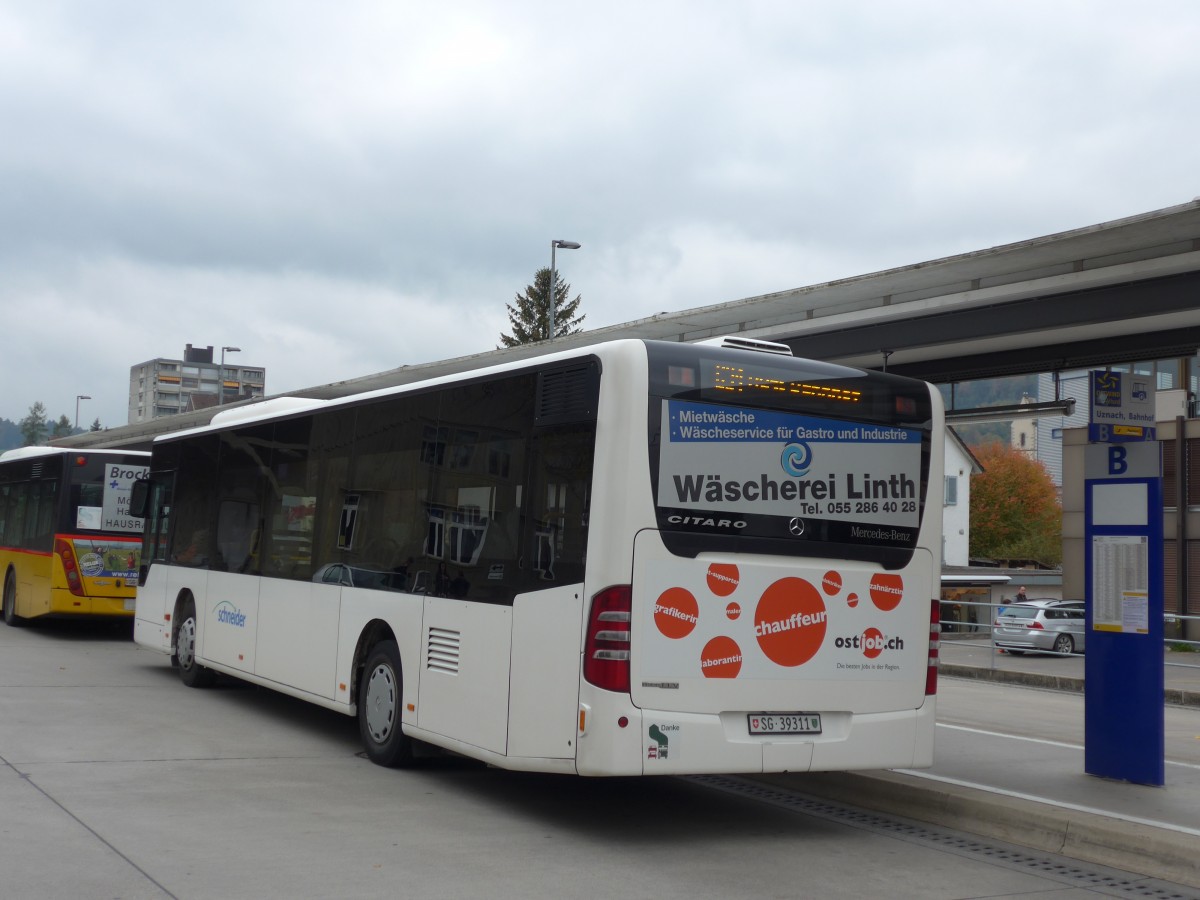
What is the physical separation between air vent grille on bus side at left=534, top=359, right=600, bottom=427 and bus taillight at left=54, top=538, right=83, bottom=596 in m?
14.4

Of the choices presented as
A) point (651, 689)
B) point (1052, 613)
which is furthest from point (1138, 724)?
point (1052, 613)

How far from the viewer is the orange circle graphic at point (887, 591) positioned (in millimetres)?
8771

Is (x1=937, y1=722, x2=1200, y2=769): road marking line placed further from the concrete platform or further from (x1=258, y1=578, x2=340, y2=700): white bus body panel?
(x1=258, y1=578, x2=340, y2=700): white bus body panel

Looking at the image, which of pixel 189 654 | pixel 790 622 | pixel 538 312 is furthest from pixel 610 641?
pixel 538 312

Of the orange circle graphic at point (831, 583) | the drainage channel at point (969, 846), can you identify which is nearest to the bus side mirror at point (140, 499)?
the drainage channel at point (969, 846)

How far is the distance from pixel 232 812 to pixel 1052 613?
27.4 m

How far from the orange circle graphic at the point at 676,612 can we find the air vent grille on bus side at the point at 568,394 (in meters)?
1.17

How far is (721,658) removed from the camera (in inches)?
318

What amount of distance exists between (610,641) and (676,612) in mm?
464

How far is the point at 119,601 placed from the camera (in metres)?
21.1

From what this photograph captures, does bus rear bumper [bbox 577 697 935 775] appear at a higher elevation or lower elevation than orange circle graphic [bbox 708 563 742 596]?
lower

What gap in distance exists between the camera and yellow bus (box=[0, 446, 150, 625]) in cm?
2072

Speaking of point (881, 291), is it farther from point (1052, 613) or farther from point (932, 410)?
point (1052, 613)

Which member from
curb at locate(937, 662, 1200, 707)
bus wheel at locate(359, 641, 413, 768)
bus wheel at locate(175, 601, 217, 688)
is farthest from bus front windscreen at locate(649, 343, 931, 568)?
curb at locate(937, 662, 1200, 707)
